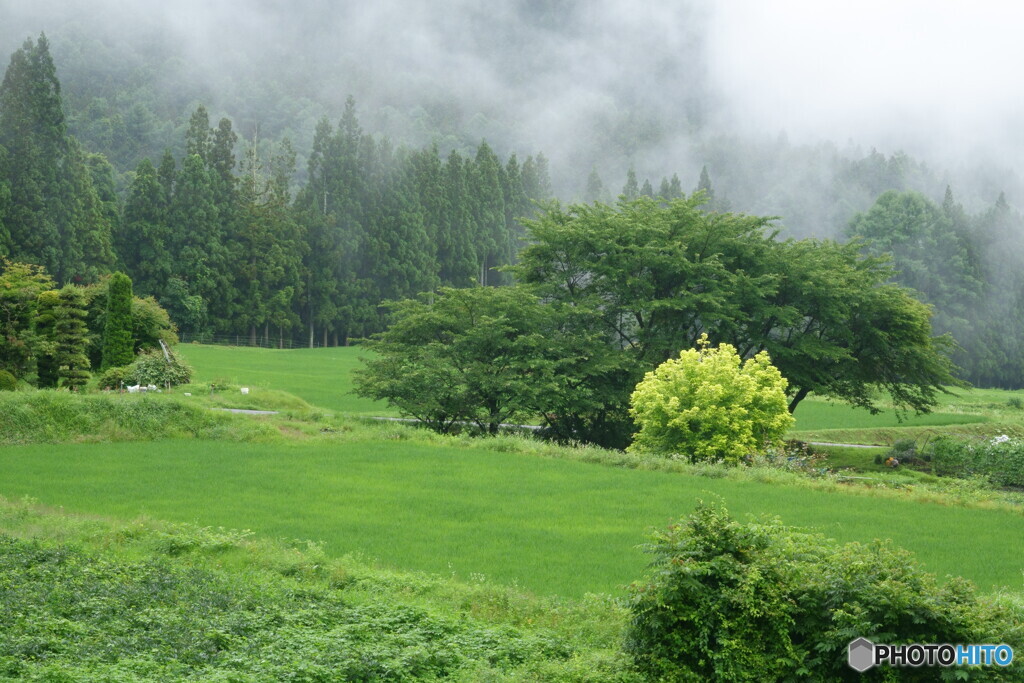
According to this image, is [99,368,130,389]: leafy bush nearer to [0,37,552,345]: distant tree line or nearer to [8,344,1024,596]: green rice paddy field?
[8,344,1024,596]: green rice paddy field

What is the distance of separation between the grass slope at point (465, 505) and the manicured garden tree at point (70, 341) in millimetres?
8952

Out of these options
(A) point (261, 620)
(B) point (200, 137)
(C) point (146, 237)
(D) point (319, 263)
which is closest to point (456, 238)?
(D) point (319, 263)

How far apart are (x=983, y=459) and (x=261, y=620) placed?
88.1 feet

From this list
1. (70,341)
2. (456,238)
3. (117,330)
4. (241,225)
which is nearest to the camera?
(70,341)

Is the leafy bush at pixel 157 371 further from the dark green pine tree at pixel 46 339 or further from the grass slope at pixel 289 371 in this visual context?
the dark green pine tree at pixel 46 339

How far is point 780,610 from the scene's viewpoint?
29.2 feet

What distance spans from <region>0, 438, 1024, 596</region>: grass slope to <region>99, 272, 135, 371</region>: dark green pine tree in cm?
1200

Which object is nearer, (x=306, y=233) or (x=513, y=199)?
(x=306, y=233)

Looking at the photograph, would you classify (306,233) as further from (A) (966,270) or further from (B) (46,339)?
(A) (966,270)

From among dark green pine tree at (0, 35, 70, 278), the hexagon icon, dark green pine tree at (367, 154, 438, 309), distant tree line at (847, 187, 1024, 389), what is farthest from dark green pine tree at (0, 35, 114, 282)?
distant tree line at (847, 187, 1024, 389)

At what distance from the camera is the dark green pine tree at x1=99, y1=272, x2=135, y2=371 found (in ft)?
114

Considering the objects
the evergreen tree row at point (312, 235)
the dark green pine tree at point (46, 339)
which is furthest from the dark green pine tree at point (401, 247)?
the dark green pine tree at point (46, 339)

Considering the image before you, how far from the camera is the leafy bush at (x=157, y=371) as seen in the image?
1297 inches

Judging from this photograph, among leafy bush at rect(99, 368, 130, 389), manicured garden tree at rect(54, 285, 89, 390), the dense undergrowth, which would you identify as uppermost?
manicured garden tree at rect(54, 285, 89, 390)
